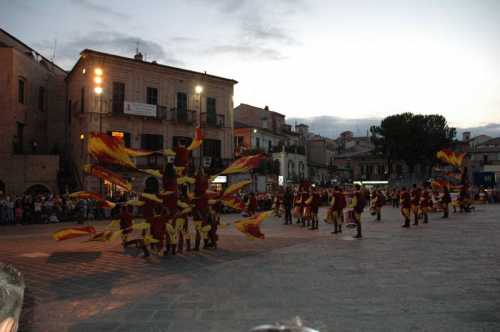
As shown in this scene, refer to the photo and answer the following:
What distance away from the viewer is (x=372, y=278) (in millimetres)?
7684

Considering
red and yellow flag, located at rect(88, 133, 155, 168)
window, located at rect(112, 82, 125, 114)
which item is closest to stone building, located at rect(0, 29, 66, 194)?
window, located at rect(112, 82, 125, 114)

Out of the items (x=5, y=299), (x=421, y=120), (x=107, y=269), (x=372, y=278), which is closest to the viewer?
(x=5, y=299)

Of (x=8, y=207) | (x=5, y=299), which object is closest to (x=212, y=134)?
(x=8, y=207)

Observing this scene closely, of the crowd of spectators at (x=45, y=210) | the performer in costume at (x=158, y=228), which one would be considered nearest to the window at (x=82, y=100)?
the crowd of spectators at (x=45, y=210)

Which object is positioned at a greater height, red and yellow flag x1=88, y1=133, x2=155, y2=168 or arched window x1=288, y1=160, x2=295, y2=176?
arched window x1=288, y1=160, x2=295, y2=176

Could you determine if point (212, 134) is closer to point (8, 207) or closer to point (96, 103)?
point (96, 103)

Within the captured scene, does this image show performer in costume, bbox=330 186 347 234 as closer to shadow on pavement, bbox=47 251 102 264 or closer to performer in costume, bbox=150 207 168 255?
performer in costume, bbox=150 207 168 255

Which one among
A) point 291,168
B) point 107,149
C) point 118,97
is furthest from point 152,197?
point 291,168

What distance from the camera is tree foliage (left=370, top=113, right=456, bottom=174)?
60.1m

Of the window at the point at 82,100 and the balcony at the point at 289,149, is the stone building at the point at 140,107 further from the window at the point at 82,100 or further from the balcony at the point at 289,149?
the balcony at the point at 289,149

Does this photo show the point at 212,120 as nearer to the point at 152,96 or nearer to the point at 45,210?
the point at 152,96

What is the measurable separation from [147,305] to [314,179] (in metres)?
57.5

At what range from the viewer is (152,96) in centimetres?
3306

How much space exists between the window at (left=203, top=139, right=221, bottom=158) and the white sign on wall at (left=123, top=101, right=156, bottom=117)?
17.8 feet
